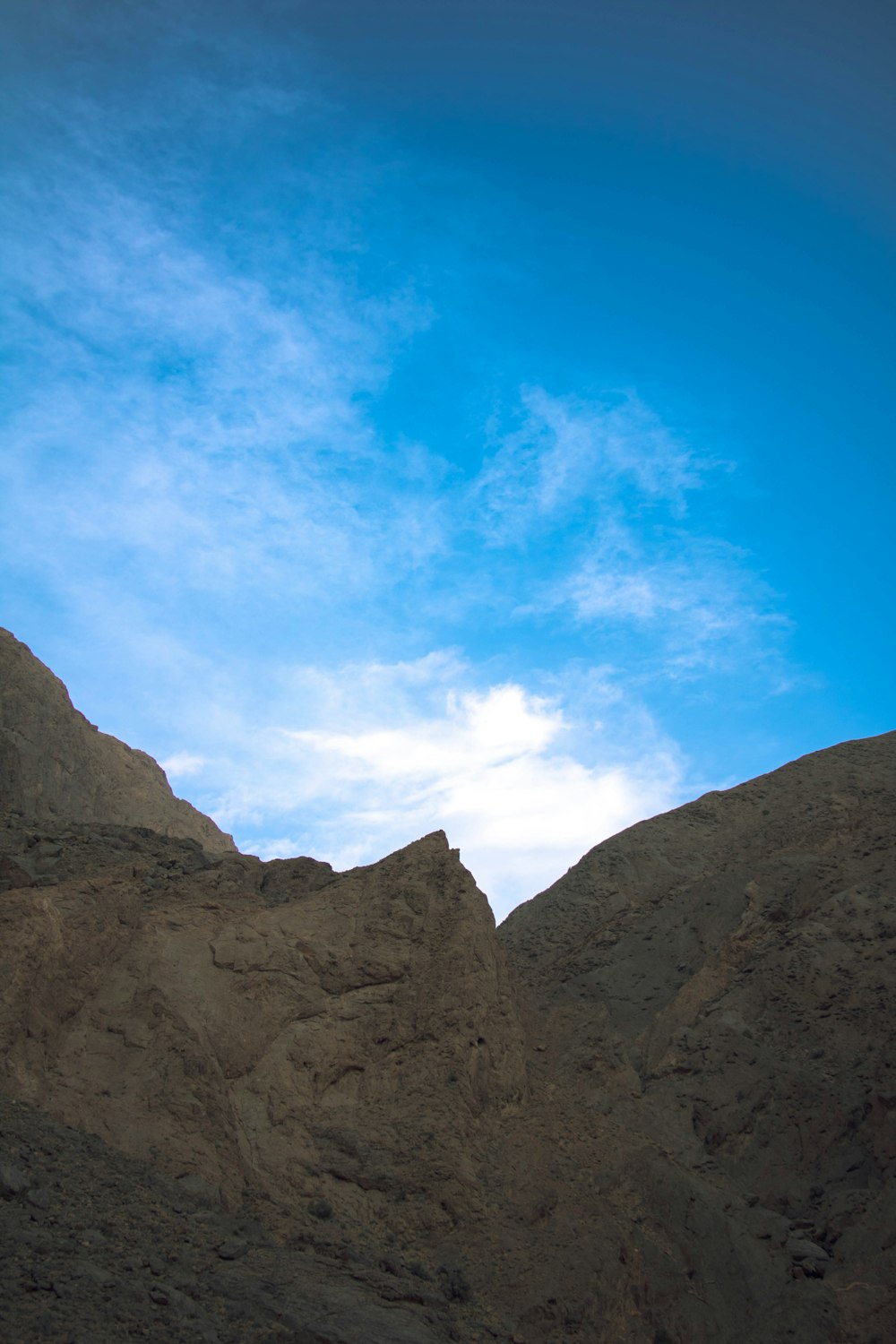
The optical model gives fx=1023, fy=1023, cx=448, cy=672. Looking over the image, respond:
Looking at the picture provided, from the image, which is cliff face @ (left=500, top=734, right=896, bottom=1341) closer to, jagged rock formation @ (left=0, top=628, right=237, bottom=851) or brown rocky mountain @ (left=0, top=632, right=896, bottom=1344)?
brown rocky mountain @ (left=0, top=632, right=896, bottom=1344)

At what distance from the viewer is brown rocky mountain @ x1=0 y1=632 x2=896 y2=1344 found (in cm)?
998

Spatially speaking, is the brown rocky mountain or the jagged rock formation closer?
the brown rocky mountain

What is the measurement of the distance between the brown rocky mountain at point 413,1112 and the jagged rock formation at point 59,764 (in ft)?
27.6

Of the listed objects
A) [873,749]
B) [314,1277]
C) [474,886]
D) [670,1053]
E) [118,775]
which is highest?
[118,775]

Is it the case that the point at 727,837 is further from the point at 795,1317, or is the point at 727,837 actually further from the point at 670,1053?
the point at 795,1317

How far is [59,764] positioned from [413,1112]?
651 inches

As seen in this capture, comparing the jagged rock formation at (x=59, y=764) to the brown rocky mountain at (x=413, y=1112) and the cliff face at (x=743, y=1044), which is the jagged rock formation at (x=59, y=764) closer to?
the brown rocky mountain at (x=413, y=1112)

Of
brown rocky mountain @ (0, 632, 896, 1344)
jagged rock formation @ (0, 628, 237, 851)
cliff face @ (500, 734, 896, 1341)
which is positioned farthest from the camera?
jagged rock formation @ (0, 628, 237, 851)

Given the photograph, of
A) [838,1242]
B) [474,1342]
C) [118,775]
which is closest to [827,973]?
[838,1242]

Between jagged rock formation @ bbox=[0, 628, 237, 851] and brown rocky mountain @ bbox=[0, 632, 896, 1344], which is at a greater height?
jagged rock formation @ bbox=[0, 628, 237, 851]

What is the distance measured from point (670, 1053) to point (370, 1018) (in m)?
5.43

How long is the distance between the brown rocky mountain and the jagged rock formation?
842cm

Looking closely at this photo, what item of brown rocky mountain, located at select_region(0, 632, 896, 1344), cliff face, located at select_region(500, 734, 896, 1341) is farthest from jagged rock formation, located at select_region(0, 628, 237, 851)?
cliff face, located at select_region(500, 734, 896, 1341)

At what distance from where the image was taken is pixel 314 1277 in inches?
404
